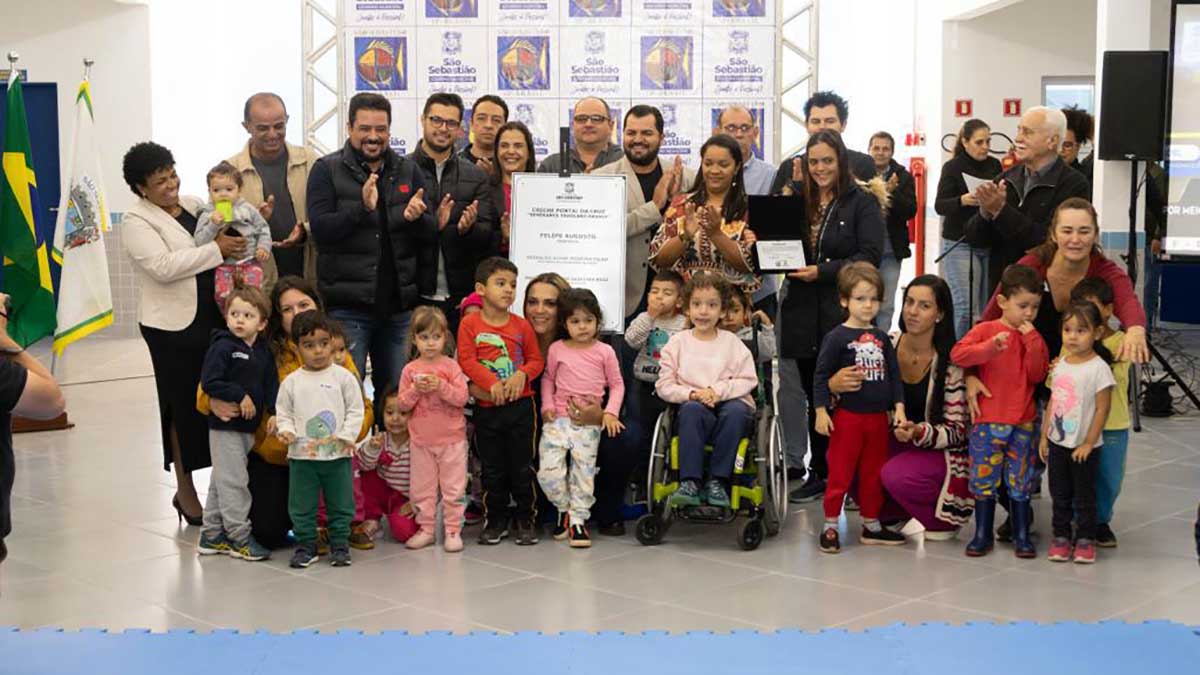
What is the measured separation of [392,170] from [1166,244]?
5.26 metres

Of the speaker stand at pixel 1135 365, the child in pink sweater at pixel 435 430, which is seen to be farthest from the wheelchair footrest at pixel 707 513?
the speaker stand at pixel 1135 365

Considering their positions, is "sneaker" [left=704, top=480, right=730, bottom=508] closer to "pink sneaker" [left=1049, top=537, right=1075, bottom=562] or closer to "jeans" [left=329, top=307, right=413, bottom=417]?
"pink sneaker" [left=1049, top=537, right=1075, bottom=562]

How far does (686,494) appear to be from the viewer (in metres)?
5.00

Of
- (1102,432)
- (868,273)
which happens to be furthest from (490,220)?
(1102,432)

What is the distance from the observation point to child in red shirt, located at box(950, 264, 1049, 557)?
16.1 ft

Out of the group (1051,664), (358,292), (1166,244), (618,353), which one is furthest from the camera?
(1166,244)

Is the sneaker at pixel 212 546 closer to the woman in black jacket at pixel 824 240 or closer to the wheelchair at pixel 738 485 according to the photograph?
the wheelchair at pixel 738 485

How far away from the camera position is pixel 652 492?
504 cm

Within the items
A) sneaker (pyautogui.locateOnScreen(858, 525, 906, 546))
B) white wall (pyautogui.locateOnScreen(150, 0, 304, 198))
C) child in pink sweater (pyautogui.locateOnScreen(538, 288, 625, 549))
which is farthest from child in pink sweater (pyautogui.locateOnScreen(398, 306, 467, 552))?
white wall (pyautogui.locateOnScreen(150, 0, 304, 198))

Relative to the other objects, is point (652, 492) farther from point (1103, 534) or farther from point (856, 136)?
point (856, 136)

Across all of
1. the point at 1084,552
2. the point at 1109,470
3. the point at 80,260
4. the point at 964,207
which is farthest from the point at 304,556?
the point at 964,207

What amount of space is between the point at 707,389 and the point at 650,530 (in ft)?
1.92

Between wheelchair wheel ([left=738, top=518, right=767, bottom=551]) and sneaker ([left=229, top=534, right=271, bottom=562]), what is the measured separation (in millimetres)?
1746

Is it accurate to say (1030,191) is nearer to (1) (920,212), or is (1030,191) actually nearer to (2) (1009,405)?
(2) (1009,405)
